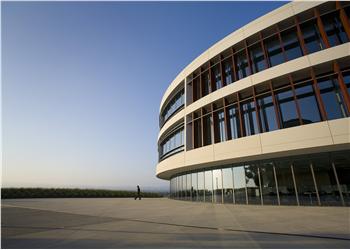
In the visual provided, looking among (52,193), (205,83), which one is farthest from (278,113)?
(52,193)

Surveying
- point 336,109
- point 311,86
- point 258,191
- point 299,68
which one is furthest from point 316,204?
point 299,68

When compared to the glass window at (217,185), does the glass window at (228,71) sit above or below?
above

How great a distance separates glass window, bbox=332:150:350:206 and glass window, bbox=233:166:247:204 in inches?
266

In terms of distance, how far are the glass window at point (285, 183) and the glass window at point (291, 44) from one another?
27.9ft

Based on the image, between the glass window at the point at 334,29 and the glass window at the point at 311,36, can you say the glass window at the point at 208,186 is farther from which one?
the glass window at the point at 334,29

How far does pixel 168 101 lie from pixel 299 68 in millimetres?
18844

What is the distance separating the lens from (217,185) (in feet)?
73.8

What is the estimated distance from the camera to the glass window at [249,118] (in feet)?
65.4

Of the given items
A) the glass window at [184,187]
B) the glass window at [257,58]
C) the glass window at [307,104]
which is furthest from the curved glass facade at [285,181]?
the glass window at [257,58]

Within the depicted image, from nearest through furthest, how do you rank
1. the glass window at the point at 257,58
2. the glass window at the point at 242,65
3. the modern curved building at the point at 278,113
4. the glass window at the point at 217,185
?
1. the modern curved building at the point at 278,113
2. the glass window at the point at 257,58
3. the glass window at the point at 242,65
4. the glass window at the point at 217,185

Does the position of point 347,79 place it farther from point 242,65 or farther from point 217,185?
point 217,185

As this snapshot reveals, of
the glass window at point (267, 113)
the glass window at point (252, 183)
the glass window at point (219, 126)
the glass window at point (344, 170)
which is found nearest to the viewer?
the glass window at point (344, 170)

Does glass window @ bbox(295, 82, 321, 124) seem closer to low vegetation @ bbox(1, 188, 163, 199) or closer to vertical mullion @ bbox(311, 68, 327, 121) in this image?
vertical mullion @ bbox(311, 68, 327, 121)

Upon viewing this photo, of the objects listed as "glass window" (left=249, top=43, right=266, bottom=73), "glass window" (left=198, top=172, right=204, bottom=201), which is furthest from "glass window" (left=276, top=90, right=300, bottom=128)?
"glass window" (left=198, top=172, right=204, bottom=201)
